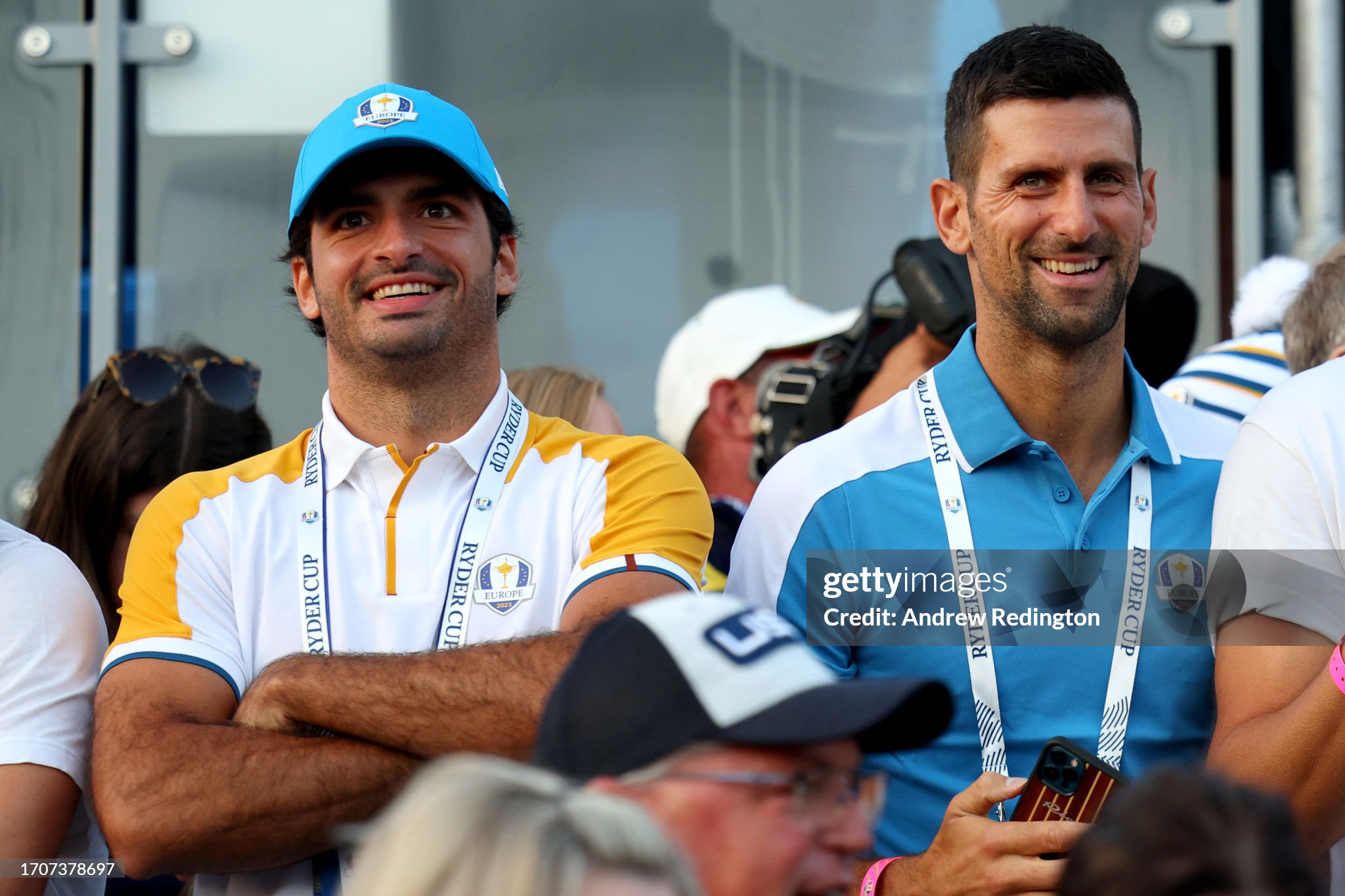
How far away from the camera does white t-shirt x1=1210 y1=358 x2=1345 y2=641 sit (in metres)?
2.86

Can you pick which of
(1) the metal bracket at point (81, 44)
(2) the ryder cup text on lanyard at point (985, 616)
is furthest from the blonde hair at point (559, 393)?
(1) the metal bracket at point (81, 44)

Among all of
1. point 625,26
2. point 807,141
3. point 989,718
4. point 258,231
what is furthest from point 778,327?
point 989,718

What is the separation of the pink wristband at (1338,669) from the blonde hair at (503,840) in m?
1.50

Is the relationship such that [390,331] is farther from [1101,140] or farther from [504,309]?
[1101,140]

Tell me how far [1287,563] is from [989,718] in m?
0.60

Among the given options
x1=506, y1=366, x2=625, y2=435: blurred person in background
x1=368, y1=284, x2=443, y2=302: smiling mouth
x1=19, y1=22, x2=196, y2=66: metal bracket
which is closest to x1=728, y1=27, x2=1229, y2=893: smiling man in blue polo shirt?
x1=368, y1=284, x2=443, y2=302: smiling mouth

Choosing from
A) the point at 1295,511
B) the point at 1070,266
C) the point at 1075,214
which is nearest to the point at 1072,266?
the point at 1070,266

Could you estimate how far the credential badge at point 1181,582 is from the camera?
3.13 metres

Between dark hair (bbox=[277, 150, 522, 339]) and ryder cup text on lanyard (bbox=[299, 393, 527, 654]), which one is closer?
ryder cup text on lanyard (bbox=[299, 393, 527, 654])

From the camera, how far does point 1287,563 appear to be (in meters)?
2.88

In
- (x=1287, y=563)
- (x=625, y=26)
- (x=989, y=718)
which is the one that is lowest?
(x=989, y=718)

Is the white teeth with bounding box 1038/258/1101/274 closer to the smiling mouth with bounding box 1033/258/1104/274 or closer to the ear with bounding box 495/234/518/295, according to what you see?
the smiling mouth with bounding box 1033/258/1104/274

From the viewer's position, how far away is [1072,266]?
333cm

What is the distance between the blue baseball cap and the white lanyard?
1.85 ft
